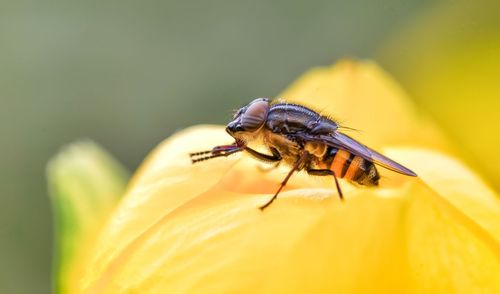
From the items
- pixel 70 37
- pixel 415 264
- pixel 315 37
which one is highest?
pixel 415 264

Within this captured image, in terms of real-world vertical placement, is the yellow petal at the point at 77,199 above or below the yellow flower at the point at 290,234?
below

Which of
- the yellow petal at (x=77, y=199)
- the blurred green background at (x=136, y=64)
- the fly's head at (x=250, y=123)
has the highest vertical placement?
the fly's head at (x=250, y=123)

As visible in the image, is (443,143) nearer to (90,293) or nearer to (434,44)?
(434,44)

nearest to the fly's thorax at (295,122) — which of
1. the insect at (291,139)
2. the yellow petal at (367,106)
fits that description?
the insect at (291,139)

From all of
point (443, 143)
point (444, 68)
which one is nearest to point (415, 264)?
point (443, 143)

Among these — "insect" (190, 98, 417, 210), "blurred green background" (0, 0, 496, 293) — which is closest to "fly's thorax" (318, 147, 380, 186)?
"insect" (190, 98, 417, 210)

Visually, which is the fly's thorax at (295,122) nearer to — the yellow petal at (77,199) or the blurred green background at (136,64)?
the yellow petal at (77,199)

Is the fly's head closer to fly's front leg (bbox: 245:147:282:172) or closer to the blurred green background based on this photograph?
fly's front leg (bbox: 245:147:282:172)

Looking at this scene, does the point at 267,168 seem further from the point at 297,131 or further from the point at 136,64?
the point at 136,64
